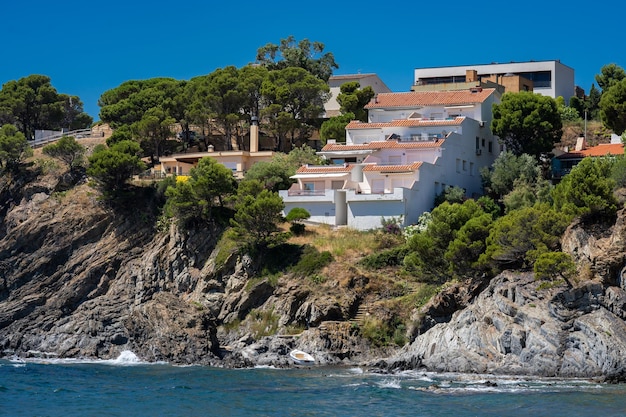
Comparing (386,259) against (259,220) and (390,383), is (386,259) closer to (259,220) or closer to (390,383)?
(259,220)

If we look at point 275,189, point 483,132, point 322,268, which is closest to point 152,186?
point 275,189

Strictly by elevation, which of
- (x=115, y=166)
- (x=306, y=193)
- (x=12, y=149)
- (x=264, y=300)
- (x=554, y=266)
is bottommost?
(x=264, y=300)

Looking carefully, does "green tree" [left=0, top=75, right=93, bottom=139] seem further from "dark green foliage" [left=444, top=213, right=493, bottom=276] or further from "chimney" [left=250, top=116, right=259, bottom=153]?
"dark green foliage" [left=444, top=213, right=493, bottom=276]

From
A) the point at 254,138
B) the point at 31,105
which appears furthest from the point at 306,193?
the point at 31,105

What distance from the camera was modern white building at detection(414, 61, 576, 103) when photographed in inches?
4039

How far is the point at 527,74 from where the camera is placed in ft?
339

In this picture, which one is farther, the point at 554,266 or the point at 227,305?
the point at 227,305

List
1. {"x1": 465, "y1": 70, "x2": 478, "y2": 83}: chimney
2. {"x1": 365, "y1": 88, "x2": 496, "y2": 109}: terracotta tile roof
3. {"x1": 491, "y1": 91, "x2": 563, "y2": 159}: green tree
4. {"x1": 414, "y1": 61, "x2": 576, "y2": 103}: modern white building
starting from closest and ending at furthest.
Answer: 1. {"x1": 491, "y1": 91, "x2": 563, "y2": 159}: green tree
2. {"x1": 365, "y1": 88, "x2": 496, "y2": 109}: terracotta tile roof
3. {"x1": 465, "y1": 70, "x2": 478, "y2": 83}: chimney
4. {"x1": 414, "y1": 61, "x2": 576, "y2": 103}: modern white building

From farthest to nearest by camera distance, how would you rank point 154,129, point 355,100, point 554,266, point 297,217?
point 154,129, point 355,100, point 297,217, point 554,266

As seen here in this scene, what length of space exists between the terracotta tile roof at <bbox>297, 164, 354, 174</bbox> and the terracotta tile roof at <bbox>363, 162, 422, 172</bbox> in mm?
1723

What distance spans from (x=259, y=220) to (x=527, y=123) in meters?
20.6

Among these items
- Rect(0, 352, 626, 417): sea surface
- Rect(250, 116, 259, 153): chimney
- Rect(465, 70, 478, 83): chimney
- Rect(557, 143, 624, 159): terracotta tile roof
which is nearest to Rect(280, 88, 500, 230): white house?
Rect(557, 143, 624, 159): terracotta tile roof

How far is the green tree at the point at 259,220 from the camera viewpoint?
6988 centimetres

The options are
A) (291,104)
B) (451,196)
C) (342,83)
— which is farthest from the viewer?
→ (342,83)
